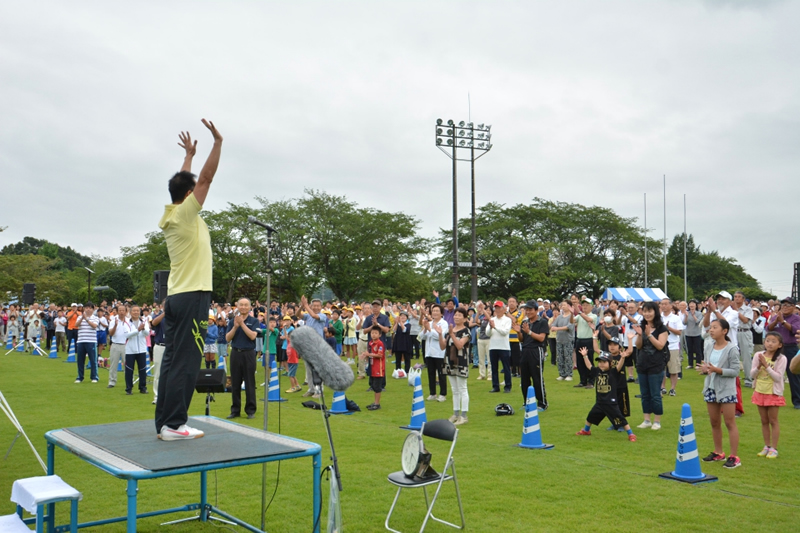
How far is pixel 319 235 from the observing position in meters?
52.3


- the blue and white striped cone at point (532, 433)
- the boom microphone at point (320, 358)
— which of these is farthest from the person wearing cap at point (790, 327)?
the boom microphone at point (320, 358)

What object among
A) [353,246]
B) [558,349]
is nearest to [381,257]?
[353,246]

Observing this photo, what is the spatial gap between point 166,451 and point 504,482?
434cm

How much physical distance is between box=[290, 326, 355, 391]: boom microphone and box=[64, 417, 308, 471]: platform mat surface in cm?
55

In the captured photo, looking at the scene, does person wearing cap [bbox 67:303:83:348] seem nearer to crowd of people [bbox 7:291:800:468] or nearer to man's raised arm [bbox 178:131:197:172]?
crowd of people [bbox 7:291:800:468]

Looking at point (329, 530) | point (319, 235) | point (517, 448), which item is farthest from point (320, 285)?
point (329, 530)

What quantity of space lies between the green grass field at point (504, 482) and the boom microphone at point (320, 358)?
1.79 metres

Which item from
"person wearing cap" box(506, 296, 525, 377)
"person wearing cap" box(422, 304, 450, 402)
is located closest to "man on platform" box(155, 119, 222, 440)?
"person wearing cap" box(422, 304, 450, 402)

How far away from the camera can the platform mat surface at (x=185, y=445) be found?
170 inches

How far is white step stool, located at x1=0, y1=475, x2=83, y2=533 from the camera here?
431 centimetres

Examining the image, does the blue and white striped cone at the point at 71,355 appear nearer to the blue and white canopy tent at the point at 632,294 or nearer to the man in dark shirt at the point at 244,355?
the man in dark shirt at the point at 244,355

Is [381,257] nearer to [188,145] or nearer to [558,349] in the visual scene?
[558,349]

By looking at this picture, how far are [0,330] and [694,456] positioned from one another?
36579 mm

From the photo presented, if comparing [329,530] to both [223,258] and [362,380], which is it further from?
[223,258]
